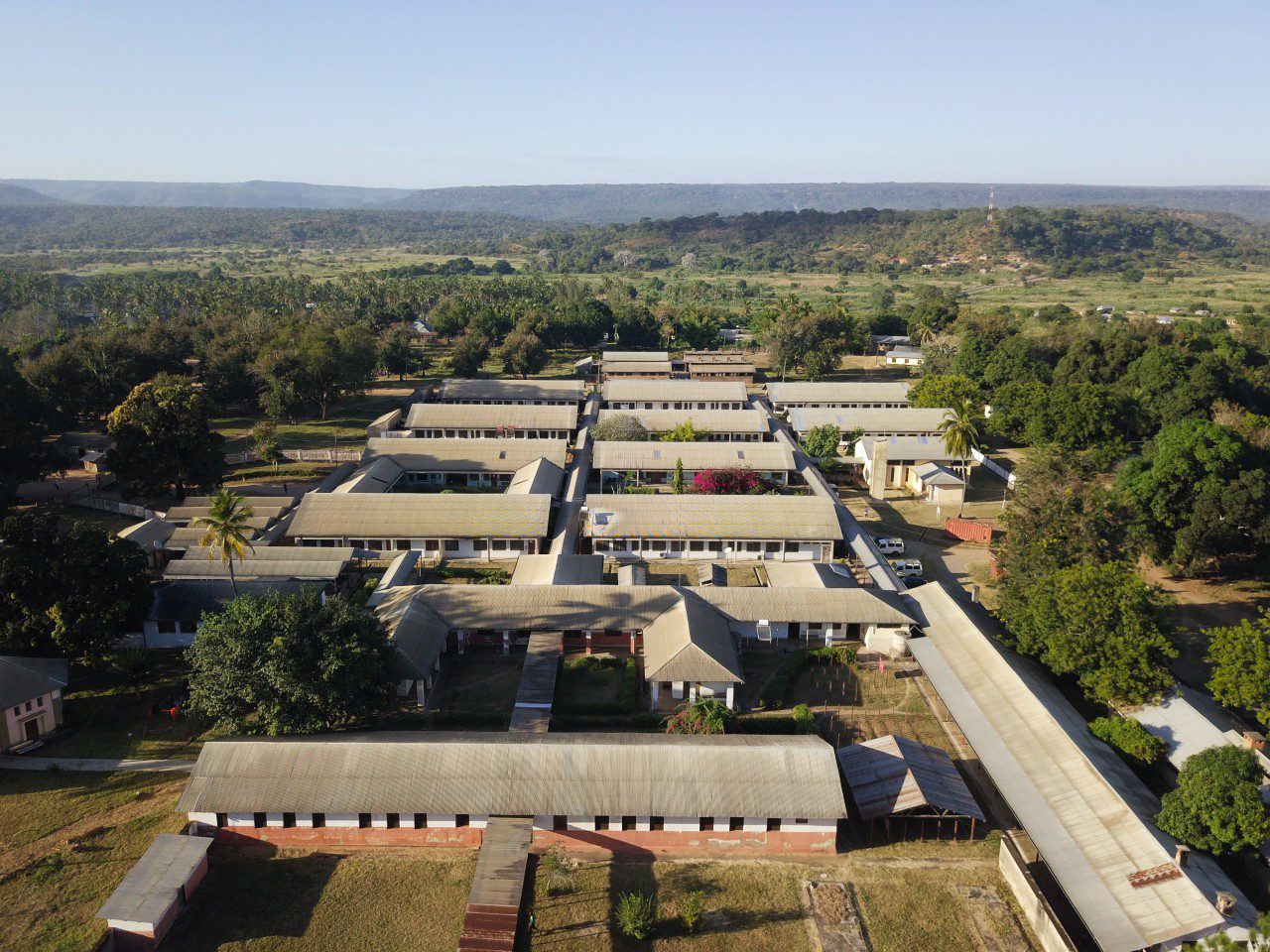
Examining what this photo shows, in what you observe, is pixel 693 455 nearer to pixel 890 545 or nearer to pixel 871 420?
pixel 890 545

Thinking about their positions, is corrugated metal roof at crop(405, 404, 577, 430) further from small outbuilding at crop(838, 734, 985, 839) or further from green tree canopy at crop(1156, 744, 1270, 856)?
green tree canopy at crop(1156, 744, 1270, 856)

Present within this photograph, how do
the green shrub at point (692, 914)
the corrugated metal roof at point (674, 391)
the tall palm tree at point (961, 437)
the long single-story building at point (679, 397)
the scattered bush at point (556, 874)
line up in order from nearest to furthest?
the green shrub at point (692, 914), the scattered bush at point (556, 874), the tall palm tree at point (961, 437), the long single-story building at point (679, 397), the corrugated metal roof at point (674, 391)

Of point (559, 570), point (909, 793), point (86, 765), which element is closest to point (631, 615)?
point (559, 570)

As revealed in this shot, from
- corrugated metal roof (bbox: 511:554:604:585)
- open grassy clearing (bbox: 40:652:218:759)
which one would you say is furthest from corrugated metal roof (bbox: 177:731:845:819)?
corrugated metal roof (bbox: 511:554:604:585)

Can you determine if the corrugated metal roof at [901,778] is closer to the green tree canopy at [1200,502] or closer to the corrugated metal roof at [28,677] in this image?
the green tree canopy at [1200,502]

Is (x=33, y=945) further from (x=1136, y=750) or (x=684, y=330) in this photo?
(x=684, y=330)

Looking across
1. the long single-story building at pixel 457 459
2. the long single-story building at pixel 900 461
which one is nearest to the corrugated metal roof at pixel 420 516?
the long single-story building at pixel 457 459
